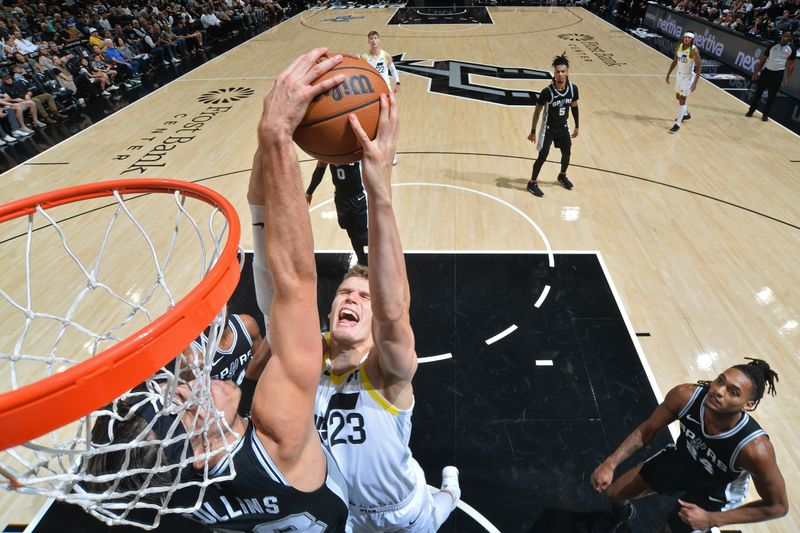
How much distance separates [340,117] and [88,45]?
1383 cm

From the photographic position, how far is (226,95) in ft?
34.6

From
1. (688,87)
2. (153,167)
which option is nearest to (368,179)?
(153,167)

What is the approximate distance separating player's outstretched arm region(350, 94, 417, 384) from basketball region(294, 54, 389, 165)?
25 centimetres

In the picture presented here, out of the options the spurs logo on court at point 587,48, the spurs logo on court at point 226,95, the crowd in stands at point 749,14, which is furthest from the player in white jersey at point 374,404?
the crowd in stands at point 749,14

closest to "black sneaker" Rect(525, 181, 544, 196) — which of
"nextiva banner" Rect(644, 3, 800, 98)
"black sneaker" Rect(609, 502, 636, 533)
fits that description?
"black sneaker" Rect(609, 502, 636, 533)

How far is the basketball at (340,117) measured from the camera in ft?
5.14

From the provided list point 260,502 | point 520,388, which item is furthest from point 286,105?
point 520,388

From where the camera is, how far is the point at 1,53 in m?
10.0

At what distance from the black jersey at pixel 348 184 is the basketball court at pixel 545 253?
3.02 feet

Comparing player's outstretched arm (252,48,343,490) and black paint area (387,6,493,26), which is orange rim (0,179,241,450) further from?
black paint area (387,6,493,26)

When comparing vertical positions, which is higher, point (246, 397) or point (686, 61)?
point (686, 61)

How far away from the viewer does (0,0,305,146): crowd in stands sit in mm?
9273

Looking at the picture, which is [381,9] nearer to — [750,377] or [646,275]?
[646,275]

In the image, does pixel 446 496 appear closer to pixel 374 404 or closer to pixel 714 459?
pixel 374 404
